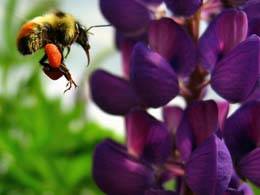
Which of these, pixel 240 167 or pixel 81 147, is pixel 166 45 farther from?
pixel 81 147

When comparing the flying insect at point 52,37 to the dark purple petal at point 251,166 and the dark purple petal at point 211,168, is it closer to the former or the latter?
the dark purple petal at point 211,168

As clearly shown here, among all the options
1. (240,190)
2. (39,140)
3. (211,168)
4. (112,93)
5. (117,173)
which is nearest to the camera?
(211,168)

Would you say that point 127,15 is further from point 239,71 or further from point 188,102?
point 239,71

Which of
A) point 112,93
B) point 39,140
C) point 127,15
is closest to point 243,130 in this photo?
point 112,93

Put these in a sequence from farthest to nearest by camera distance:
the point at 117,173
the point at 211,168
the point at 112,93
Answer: the point at 112,93 → the point at 117,173 → the point at 211,168

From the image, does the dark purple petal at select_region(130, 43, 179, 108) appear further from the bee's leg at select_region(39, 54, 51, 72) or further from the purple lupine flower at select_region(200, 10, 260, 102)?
the bee's leg at select_region(39, 54, 51, 72)

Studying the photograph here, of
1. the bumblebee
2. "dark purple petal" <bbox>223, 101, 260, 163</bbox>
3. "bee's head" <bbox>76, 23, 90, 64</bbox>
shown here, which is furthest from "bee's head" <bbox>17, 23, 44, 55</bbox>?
"dark purple petal" <bbox>223, 101, 260, 163</bbox>

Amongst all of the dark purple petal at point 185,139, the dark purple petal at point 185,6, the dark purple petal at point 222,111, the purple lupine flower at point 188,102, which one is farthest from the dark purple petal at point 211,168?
the dark purple petal at point 185,6
